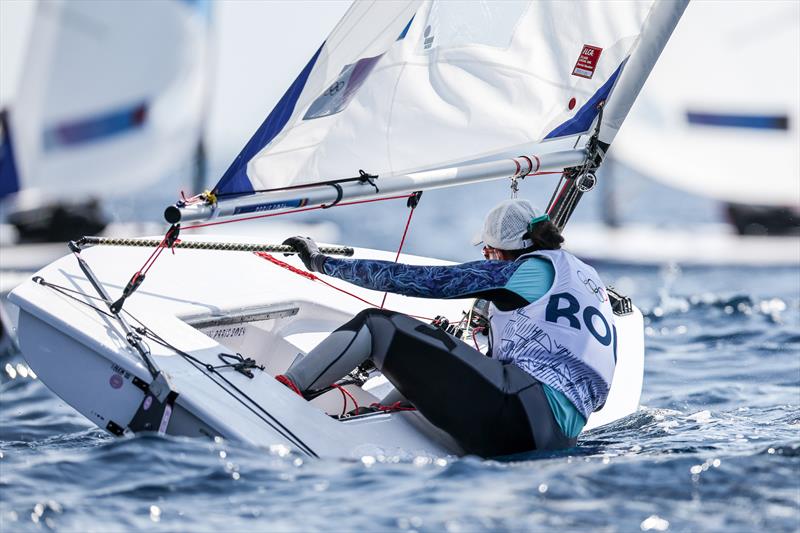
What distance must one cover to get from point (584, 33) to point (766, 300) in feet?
13.9

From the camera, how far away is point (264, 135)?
375 cm

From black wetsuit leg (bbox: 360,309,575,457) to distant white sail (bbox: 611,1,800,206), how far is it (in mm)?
6586

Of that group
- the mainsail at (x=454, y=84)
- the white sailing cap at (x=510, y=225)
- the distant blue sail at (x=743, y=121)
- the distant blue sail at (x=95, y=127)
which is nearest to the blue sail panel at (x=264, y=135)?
the mainsail at (x=454, y=84)

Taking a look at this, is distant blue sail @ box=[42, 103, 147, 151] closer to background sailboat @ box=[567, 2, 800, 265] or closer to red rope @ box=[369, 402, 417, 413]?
red rope @ box=[369, 402, 417, 413]

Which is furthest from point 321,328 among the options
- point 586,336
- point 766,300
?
point 766,300

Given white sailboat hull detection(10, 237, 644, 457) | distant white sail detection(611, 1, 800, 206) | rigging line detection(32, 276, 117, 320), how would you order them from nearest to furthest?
white sailboat hull detection(10, 237, 644, 457)
rigging line detection(32, 276, 117, 320)
distant white sail detection(611, 1, 800, 206)

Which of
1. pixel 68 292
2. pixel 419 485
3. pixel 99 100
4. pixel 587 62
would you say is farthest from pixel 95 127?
pixel 419 485

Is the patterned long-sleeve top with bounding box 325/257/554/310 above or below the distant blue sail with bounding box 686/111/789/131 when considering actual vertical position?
below

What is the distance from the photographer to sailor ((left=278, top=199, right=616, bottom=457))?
3418mm

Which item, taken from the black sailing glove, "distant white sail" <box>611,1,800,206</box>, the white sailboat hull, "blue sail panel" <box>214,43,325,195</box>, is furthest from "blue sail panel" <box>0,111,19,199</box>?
"distant white sail" <box>611,1,800,206</box>

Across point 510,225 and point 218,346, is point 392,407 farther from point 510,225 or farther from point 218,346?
point 510,225

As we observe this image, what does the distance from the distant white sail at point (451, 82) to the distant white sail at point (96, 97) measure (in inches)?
96.1

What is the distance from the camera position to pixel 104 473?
3.12 meters

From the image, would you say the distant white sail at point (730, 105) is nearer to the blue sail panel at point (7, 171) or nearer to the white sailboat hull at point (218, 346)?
the white sailboat hull at point (218, 346)
